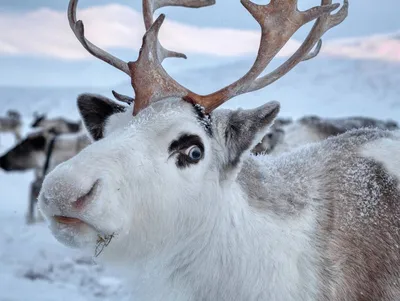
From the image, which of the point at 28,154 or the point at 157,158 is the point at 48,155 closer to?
the point at 28,154

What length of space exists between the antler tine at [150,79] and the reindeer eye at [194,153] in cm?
34

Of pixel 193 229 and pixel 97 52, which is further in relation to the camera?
pixel 97 52

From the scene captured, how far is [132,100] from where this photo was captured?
10.5 ft

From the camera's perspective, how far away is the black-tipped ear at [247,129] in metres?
2.87

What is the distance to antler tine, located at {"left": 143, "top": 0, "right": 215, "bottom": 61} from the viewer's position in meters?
3.61

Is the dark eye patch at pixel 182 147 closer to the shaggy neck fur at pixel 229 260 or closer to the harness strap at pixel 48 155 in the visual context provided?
the shaggy neck fur at pixel 229 260

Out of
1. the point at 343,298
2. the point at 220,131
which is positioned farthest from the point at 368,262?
the point at 220,131

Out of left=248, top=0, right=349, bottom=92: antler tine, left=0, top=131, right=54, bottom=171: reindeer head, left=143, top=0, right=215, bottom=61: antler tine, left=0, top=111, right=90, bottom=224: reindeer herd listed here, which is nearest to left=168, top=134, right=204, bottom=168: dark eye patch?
left=248, top=0, right=349, bottom=92: antler tine

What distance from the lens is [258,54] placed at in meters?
3.18

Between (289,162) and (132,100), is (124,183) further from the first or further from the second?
(289,162)

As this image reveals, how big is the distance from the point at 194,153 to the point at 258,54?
80 centimetres

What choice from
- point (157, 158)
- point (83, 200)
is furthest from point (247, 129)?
point (83, 200)

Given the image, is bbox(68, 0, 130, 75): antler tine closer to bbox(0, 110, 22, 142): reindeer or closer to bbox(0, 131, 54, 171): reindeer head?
bbox(0, 131, 54, 171): reindeer head

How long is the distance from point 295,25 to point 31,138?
392 inches
